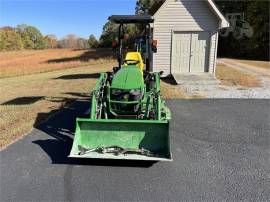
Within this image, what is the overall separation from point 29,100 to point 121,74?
5.17 metres

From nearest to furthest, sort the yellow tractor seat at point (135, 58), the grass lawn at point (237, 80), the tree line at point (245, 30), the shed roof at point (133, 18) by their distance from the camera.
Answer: the shed roof at point (133, 18) → the yellow tractor seat at point (135, 58) → the grass lawn at point (237, 80) → the tree line at point (245, 30)

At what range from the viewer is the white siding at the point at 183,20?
14.2 metres

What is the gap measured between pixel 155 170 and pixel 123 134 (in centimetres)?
81

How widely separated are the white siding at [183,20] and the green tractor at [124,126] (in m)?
Answer: 8.32

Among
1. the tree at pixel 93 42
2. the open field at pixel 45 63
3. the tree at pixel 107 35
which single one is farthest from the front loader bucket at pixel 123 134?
the tree at pixel 93 42

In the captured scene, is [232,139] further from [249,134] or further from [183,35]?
[183,35]

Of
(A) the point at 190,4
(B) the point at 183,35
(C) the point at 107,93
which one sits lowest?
(C) the point at 107,93

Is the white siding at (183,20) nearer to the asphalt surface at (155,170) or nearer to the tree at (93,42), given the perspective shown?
the asphalt surface at (155,170)

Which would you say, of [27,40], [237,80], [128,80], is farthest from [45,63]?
[27,40]

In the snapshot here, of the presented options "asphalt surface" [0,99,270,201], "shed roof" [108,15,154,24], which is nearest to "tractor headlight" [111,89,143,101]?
"asphalt surface" [0,99,270,201]

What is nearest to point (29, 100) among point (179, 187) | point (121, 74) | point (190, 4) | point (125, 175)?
point (121, 74)

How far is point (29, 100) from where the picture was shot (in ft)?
34.2

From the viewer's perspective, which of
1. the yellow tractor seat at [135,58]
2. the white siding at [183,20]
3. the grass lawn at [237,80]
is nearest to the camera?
the yellow tractor seat at [135,58]

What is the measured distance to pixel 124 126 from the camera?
17.0ft
